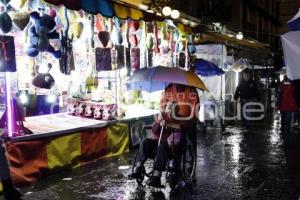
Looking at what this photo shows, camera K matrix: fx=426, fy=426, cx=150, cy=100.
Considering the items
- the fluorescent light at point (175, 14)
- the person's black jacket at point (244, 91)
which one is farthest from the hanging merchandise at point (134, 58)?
the person's black jacket at point (244, 91)

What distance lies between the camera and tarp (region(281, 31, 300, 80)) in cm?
622

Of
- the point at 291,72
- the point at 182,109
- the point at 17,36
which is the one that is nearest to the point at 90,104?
the point at 17,36

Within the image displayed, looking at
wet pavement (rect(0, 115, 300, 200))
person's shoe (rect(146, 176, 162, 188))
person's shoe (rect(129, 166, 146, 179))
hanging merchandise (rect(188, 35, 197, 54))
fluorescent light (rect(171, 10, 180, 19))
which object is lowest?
wet pavement (rect(0, 115, 300, 200))

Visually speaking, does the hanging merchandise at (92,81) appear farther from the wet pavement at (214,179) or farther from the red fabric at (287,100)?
the red fabric at (287,100)

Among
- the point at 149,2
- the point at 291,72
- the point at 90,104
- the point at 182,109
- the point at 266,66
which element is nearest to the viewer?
the point at 291,72

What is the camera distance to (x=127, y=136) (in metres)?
11.0

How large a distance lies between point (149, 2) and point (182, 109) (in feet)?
15.9

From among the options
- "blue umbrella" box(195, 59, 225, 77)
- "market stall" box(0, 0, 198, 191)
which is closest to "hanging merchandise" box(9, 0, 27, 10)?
"market stall" box(0, 0, 198, 191)

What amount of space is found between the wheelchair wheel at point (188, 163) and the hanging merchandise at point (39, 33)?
3265 millimetres

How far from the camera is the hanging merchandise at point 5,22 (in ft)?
23.2

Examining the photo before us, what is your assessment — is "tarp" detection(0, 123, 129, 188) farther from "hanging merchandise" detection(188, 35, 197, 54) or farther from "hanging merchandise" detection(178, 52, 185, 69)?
"hanging merchandise" detection(188, 35, 197, 54)

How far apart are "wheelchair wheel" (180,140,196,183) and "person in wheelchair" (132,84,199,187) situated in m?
0.18

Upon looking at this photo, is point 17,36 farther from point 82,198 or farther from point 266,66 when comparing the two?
point 266,66

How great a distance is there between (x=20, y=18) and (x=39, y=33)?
59cm
